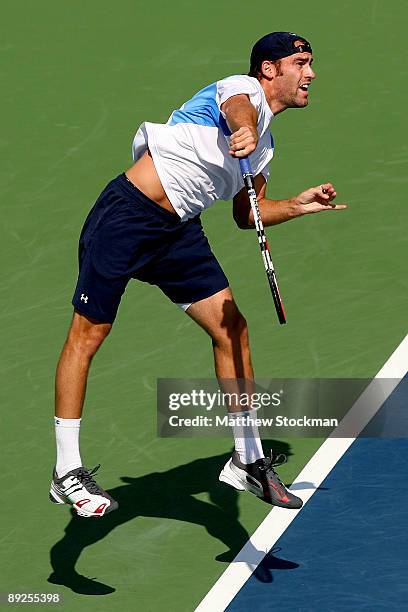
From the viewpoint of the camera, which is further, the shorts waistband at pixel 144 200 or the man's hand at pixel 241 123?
the shorts waistband at pixel 144 200

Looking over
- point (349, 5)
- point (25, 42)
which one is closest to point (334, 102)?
point (349, 5)

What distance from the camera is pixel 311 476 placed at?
1357 centimetres

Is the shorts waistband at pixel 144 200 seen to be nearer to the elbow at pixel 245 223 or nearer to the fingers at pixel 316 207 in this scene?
the elbow at pixel 245 223

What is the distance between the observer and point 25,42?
19.1 metres

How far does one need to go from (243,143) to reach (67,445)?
92.2 inches

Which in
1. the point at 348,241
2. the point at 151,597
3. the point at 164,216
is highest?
the point at 164,216

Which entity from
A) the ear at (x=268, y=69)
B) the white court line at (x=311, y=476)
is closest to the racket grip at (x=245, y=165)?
the ear at (x=268, y=69)

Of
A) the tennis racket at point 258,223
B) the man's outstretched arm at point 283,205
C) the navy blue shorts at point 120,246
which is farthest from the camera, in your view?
the navy blue shorts at point 120,246

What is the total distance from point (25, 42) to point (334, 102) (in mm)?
3280

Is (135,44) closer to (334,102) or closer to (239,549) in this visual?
(334,102)

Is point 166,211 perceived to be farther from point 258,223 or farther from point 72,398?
point 72,398

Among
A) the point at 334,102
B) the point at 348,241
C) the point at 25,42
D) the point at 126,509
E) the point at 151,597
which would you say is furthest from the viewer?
the point at 25,42

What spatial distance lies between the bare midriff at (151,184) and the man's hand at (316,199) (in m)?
0.84

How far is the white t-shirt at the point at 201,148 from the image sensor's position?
12.4m
